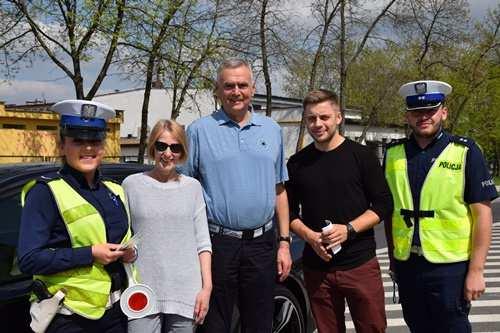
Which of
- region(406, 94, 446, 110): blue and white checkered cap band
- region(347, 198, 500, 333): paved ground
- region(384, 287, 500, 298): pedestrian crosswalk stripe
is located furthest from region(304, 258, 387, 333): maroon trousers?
region(384, 287, 500, 298): pedestrian crosswalk stripe

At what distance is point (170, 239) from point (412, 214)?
1.43 m

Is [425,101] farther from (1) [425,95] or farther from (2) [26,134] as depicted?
(2) [26,134]

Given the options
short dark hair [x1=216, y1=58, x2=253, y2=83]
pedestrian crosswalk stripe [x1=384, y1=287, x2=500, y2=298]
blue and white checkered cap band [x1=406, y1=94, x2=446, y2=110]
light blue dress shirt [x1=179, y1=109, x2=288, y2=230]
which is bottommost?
pedestrian crosswalk stripe [x1=384, y1=287, x2=500, y2=298]

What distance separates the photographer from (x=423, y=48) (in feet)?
97.5

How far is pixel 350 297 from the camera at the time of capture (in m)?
3.40

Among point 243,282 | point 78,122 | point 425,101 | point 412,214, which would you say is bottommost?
point 243,282

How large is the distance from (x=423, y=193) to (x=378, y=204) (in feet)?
0.84

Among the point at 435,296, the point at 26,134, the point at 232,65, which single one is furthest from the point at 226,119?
the point at 26,134

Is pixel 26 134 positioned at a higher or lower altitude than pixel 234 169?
lower

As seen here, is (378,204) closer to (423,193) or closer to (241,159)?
(423,193)

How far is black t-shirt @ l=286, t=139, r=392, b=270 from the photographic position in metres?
3.34

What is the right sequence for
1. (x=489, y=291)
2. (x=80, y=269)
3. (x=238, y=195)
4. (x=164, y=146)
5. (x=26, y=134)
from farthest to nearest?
(x=26, y=134) → (x=489, y=291) → (x=238, y=195) → (x=164, y=146) → (x=80, y=269)

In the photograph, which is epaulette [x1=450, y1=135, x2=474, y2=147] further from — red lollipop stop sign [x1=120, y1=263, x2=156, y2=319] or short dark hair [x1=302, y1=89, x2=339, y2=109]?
red lollipop stop sign [x1=120, y1=263, x2=156, y2=319]

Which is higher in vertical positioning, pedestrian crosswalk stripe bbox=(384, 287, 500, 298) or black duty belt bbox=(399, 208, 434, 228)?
black duty belt bbox=(399, 208, 434, 228)
